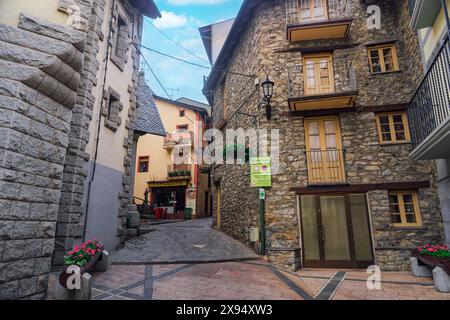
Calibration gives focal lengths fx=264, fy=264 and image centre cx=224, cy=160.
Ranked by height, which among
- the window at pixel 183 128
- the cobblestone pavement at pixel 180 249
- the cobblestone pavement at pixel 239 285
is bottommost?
the cobblestone pavement at pixel 239 285

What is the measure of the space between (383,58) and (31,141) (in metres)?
9.17

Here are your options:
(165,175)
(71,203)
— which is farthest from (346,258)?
(165,175)

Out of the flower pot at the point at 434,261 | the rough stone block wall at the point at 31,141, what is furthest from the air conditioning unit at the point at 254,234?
the rough stone block wall at the point at 31,141

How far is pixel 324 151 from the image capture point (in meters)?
7.71

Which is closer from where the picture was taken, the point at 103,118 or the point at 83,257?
the point at 83,257

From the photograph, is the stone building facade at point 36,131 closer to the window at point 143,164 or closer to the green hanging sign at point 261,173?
the green hanging sign at point 261,173

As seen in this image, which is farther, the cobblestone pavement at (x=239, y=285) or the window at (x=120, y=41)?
the window at (x=120, y=41)

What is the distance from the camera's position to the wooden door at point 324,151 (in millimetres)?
7542

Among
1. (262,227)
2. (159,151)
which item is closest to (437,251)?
(262,227)

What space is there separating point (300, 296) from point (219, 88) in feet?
35.6

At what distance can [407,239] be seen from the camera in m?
6.85

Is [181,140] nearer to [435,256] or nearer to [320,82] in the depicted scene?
[320,82]

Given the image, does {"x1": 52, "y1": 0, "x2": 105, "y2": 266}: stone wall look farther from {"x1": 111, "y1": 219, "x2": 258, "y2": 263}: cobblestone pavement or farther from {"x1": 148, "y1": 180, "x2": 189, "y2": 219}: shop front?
{"x1": 148, "y1": 180, "x2": 189, "y2": 219}: shop front

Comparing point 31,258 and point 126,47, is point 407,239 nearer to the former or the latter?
point 31,258
